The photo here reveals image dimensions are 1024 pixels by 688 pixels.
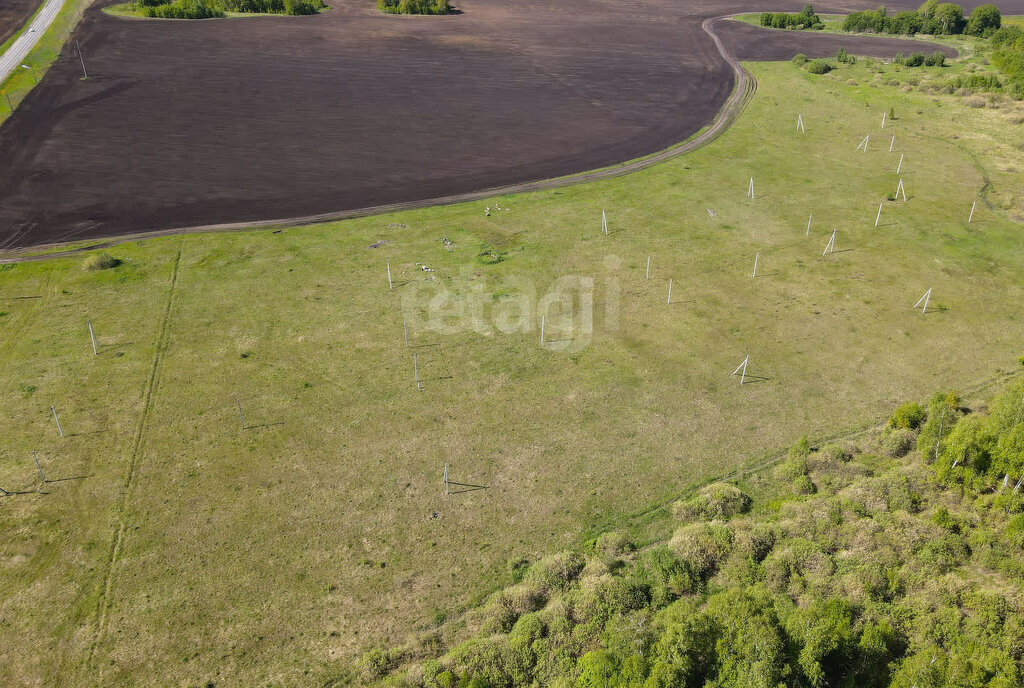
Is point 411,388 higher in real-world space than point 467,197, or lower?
lower

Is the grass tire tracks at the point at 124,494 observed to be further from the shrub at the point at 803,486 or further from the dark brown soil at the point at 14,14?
the dark brown soil at the point at 14,14

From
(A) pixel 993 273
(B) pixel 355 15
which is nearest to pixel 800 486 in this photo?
(A) pixel 993 273

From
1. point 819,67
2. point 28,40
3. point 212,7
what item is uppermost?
point 212,7

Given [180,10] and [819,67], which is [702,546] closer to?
[819,67]

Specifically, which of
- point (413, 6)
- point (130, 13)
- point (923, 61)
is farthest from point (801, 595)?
point (130, 13)

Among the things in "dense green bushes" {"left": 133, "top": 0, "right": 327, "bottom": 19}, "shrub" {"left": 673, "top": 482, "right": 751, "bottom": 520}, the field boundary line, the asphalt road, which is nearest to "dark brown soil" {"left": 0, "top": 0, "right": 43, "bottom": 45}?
the asphalt road

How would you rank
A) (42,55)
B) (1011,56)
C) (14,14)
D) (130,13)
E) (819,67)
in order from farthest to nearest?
1. (130,13)
2. (14,14)
3. (819,67)
4. (42,55)
5. (1011,56)

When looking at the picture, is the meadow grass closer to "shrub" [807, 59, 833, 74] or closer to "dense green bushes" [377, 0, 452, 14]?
"dense green bushes" [377, 0, 452, 14]
